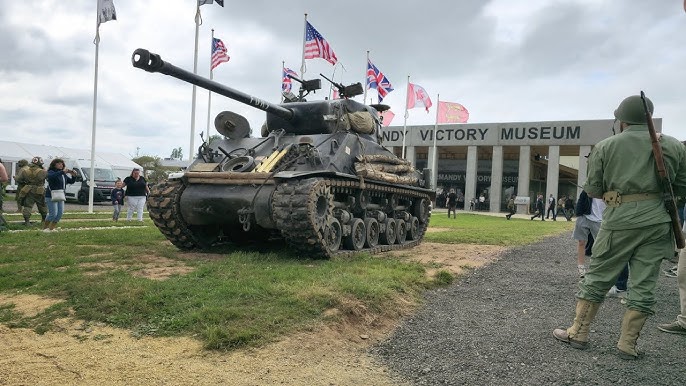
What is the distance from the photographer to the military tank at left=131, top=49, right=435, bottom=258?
28.3ft

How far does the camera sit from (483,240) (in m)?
14.2

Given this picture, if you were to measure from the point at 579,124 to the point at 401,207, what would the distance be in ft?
98.2

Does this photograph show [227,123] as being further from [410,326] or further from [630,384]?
A: [630,384]

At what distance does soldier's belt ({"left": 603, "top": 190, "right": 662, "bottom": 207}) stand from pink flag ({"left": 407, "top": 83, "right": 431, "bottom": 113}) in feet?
86.9

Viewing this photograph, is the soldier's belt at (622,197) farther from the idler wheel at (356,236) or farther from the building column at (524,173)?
the building column at (524,173)

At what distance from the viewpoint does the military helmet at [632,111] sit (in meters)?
4.78

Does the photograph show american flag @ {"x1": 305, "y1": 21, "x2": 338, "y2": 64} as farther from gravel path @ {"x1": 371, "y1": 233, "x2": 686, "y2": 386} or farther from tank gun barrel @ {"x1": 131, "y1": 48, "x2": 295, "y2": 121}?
gravel path @ {"x1": 371, "y1": 233, "x2": 686, "y2": 386}

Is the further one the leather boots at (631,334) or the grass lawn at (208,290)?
the grass lawn at (208,290)

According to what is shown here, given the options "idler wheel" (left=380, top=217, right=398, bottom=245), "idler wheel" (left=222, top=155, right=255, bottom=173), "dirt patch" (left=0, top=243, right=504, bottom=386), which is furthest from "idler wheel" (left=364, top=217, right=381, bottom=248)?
"dirt patch" (left=0, top=243, right=504, bottom=386)

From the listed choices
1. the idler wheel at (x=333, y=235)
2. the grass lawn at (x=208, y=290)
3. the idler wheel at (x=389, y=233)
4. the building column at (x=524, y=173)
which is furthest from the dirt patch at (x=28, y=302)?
the building column at (x=524, y=173)

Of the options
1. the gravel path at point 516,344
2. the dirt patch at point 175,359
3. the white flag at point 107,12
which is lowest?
the dirt patch at point 175,359

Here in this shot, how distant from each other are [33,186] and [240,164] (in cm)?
607

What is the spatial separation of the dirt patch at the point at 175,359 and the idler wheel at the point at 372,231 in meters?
5.73

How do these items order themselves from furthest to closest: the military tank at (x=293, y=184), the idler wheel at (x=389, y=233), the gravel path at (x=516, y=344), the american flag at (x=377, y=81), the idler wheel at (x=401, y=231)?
the american flag at (x=377, y=81) → the idler wheel at (x=401, y=231) → the idler wheel at (x=389, y=233) → the military tank at (x=293, y=184) → the gravel path at (x=516, y=344)
